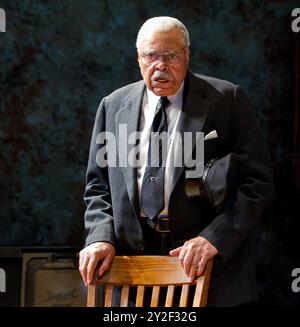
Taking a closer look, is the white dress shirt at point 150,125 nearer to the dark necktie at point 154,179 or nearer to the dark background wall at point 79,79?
the dark necktie at point 154,179

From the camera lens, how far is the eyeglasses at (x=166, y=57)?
2.58 m

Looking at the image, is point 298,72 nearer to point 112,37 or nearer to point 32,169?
point 112,37

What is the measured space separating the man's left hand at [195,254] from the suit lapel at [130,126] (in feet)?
0.99

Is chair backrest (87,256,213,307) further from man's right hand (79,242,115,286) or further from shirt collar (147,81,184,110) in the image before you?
shirt collar (147,81,184,110)

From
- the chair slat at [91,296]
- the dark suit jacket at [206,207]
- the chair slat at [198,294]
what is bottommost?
the chair slat at [91,296]

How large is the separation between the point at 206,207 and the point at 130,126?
0.39 meters

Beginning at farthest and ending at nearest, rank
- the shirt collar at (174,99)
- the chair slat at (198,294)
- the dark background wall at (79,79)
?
the dark background wall at (79,79) < the shirt collar at (174,99) < the chair slat at (198,294)

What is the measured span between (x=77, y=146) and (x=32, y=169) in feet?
0.93

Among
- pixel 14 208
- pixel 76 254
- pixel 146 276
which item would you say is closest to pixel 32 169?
pixel 14 208

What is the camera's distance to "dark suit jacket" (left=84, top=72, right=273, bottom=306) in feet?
8.27

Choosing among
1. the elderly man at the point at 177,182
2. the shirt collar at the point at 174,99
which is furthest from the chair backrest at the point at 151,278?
the shirt collar at the point at 174,99

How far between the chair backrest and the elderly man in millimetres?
101

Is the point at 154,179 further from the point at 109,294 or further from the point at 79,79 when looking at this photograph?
the point at 79,79

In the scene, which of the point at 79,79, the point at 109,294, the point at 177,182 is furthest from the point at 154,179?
the point at 79,79
